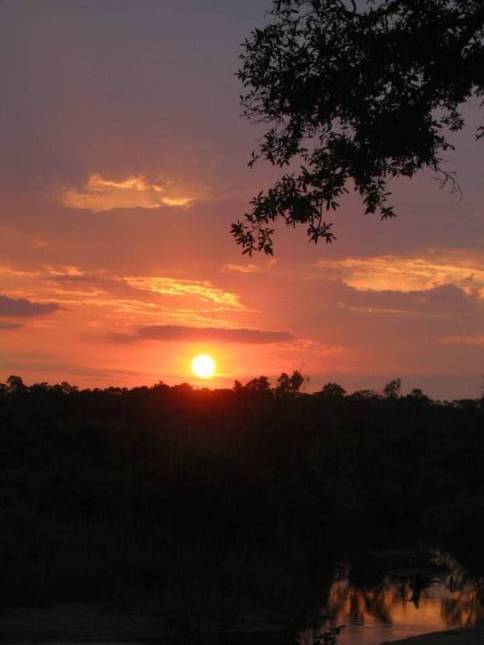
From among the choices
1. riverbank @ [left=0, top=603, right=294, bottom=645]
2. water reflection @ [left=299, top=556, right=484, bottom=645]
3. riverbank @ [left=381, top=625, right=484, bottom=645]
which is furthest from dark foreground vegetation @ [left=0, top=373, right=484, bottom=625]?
riverbank @ [left=381, top=625, right=484, bottom=645]

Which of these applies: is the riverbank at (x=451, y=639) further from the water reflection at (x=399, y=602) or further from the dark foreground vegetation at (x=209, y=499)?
the dark foreground vegetation at (x=209, y=499)

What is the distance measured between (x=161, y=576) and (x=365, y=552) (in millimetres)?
15730

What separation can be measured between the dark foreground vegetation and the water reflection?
1018 millimetres

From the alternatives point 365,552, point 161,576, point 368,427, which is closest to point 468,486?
point 368,427

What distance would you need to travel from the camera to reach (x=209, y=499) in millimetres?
25469

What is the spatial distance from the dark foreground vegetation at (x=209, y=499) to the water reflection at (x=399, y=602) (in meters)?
1.02

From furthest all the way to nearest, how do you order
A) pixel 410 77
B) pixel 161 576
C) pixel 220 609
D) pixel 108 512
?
1. pixel 108 512
2. pixel 161 576
3. pixel 220 609
4. pixel 410 77

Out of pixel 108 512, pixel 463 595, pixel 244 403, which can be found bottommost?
pixel 463 595

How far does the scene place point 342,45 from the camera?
414 inches

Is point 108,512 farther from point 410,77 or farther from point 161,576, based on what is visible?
point 410,77

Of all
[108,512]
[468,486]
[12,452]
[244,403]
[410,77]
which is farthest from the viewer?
[244,403]

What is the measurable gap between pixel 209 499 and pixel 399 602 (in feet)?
18.3

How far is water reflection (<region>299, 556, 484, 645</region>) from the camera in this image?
20.0 meters

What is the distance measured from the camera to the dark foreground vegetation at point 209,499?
19.7 meters
